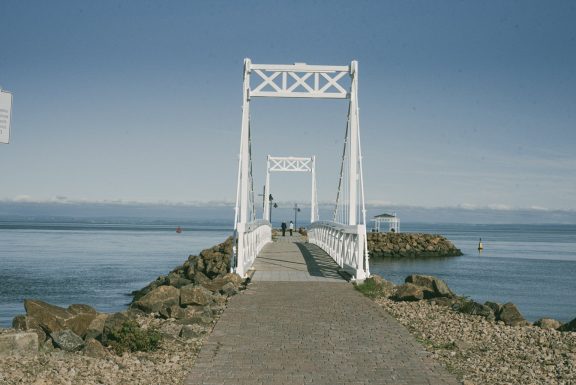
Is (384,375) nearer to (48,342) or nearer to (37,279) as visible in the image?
(48,342)

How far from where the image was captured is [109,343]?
8547 millimetres

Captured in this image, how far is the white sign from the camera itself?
501cm

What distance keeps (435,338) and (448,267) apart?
125 ft

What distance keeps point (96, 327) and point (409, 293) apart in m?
6.09

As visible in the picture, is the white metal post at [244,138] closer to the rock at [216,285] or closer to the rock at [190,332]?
the rock at [216,285]

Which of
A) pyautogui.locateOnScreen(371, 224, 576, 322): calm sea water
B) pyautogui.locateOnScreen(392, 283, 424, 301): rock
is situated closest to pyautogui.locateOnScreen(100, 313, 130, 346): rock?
pyautogui.locateOnScreen(392, 283, 424, 301): rock

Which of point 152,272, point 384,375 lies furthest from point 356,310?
point 152,272

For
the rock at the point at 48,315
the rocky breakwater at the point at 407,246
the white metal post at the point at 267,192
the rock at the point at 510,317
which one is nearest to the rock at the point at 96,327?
the rock at the point at 48,315

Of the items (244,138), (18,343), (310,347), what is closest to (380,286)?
(244,138)

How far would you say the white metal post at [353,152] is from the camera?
54.4ft

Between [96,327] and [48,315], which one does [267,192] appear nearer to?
[48,315]

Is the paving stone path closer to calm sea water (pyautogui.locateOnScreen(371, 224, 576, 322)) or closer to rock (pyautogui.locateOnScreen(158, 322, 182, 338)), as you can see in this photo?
rock (pyautogui.locateOnScreen(158, 322, 182, 338))

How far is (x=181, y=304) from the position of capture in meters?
12.0

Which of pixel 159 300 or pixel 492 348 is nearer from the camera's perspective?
pixel 492 348
